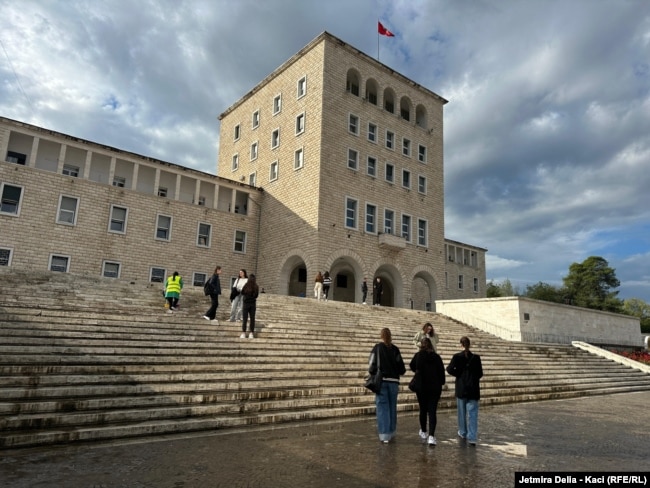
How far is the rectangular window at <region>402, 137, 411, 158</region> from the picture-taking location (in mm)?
33784

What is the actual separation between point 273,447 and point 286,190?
25.4 m

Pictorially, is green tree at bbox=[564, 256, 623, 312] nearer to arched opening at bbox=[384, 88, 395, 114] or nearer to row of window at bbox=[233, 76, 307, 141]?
arched opening at bbox=[384, 88, 395, 114]

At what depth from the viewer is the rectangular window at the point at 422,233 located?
1308 inches

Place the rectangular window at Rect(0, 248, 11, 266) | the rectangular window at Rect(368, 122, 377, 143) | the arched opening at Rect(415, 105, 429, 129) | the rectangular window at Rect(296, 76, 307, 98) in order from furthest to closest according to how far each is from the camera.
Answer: the arched opening at Rect(415, 105, 429, 129)
the rectangular window at Rect(368, 122, 377, 143)
the rectangular window at Rect(296, 76, 307, 98)
the rectangular window at Rect(0, 248, 11, 266)

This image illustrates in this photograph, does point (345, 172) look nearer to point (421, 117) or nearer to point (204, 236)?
point (204, 236)

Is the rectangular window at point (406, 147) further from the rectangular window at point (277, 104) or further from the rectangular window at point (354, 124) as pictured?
the rectangular window at point (277, 104)

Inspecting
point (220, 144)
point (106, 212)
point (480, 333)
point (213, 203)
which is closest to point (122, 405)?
point (480, 333)

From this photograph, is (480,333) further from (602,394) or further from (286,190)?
(286,190)

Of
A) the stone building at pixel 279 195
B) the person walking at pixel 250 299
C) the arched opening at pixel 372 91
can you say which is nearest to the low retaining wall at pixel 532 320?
the stone building at pixel 279 195

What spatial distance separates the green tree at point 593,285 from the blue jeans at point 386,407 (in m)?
67.4

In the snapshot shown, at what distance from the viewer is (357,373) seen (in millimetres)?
11805

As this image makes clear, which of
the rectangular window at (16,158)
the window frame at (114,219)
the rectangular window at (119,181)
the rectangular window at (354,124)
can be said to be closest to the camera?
the rectangular window at (16,158)

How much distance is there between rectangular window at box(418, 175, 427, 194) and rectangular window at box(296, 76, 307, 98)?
35.3 ft

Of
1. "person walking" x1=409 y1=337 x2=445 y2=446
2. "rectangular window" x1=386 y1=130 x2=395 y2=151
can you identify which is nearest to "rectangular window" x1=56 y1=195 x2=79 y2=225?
→ "rectangular window" x1=386 y1=130 x2=395 y2=151
